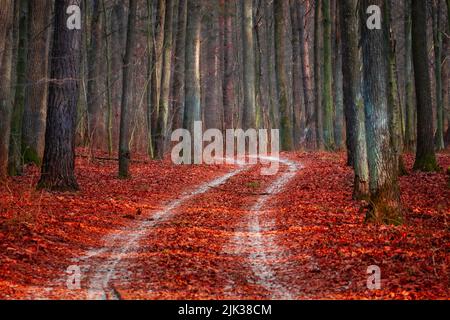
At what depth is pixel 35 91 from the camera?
65.3 feet

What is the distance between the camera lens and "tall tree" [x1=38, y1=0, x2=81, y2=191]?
15539mm

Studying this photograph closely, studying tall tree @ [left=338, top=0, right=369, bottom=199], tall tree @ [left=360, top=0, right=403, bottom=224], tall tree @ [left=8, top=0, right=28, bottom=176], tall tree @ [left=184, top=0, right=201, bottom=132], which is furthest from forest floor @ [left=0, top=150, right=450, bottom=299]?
tall tree @ [left=184, top=0, right=201, bottom=132]

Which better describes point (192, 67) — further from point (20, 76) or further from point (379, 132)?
point (379, 132)

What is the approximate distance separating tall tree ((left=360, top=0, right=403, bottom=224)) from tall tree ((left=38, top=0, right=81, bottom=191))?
7988 millimetres

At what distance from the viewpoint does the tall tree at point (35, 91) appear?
64.5 feet

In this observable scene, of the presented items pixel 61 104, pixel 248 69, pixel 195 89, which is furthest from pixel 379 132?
pixel 248 69

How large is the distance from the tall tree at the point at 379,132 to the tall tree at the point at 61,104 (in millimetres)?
7988

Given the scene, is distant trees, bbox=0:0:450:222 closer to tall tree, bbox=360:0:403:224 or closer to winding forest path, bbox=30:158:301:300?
tall tree, bbox=360:0:403:224

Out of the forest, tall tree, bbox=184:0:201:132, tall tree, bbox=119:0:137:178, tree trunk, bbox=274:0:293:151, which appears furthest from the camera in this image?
tree trunk, bbox=274:0:293:151

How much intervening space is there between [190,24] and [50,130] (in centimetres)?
1307

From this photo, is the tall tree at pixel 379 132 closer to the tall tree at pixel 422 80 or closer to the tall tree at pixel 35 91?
the tall tree at pixel 422 80

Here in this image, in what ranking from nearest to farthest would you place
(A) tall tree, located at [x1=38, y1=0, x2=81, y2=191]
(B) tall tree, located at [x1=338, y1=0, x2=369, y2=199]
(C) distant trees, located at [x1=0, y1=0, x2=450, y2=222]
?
1. (C) distant trees, located at [x1=0, y1=0, x2=450, y2=222]
2. (B) tall tree, located at [x1=338, y1=0, x2=369, y2=199]
3. (A) tall tree, located at [x1=38, y1=0, x2=81, y2=191]

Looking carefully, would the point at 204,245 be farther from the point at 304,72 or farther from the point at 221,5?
the point at 221,5

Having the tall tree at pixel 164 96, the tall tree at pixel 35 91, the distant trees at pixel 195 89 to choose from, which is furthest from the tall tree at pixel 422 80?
the tall tree at pixel 35 91
